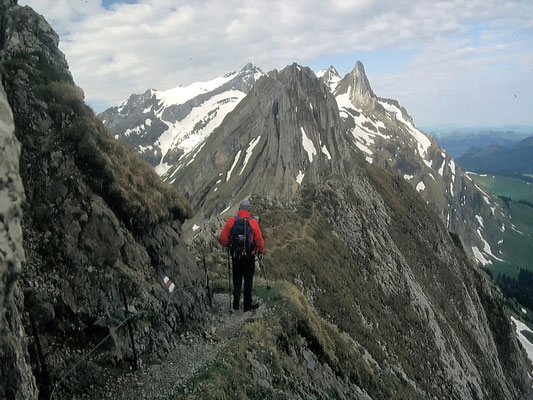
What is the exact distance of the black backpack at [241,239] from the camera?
634 inches

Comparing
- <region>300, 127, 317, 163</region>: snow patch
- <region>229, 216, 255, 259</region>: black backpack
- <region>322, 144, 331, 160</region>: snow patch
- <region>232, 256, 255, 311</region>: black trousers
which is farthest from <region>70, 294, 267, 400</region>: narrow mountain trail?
<region>322, 144, 331, 160</region>: snow patch

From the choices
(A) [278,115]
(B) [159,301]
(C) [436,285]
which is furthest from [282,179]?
(B) [159,301]

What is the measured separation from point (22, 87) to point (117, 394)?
11160mm

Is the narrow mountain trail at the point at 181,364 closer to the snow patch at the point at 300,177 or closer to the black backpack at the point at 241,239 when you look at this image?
the black backpack at the point at 241,239

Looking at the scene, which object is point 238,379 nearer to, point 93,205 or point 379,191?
point 93,205

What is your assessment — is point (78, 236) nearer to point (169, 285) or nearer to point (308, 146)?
point (169, 285)

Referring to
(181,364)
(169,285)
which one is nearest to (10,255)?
(181,364)

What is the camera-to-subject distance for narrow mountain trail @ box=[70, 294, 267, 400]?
1121cm

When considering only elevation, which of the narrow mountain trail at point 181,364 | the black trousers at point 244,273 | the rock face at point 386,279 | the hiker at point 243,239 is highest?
the hiker at point 243,239

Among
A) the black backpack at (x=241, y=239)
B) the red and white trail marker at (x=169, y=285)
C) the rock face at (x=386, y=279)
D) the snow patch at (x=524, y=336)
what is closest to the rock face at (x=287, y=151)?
the rock face at (x=386, y=279)

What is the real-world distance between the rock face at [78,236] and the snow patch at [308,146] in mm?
96539

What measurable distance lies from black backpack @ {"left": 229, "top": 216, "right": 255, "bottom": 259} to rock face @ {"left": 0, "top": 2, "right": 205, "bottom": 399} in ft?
9.63

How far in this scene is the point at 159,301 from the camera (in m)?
15.0

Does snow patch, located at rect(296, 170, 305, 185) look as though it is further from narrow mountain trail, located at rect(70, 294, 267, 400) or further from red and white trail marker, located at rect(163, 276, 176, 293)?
red and white trail marker, located at rect(163, 276, 176, 293)
